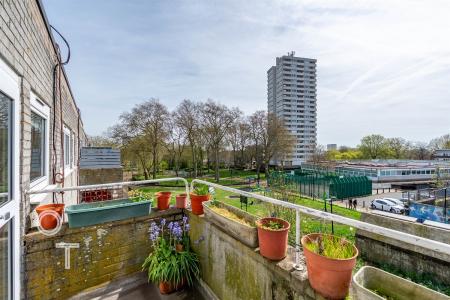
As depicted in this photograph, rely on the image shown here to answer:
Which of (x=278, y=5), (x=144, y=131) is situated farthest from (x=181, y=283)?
(x=144, y=131)

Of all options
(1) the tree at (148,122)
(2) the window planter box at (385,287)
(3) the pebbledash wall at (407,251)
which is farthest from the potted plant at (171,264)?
(1) the tree at (148,122)

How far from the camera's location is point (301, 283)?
1507mm

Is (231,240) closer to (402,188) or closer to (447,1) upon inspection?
(447,1)

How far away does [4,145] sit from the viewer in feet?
6.06

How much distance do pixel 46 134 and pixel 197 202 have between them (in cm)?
277

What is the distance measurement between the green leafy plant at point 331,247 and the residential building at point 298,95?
64376 millimetres

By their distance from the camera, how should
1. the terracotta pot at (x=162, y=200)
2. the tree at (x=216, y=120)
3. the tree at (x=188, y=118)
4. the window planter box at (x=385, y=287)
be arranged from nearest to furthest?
the window planter box at (x=385, y=287), the terracotta pot at (x=162, y=200), the tree at (x=188, y=118), the tree at (x=216, y=120)

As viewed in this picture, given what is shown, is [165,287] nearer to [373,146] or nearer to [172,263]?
[172,263]

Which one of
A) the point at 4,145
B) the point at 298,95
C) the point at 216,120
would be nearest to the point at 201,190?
the point at 4,145

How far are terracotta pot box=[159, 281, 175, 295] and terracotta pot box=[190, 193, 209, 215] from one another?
0.95 meters

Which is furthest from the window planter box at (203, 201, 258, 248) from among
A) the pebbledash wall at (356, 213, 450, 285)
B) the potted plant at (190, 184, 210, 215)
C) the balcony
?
the pebbledash wall at (356, 213, 450, 285)

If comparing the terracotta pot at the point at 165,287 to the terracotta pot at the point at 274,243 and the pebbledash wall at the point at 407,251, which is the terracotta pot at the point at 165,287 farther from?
the pebbledash wall at the point at 407,251

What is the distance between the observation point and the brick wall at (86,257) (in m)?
2.54

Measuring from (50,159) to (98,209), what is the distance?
1725 millimetres
